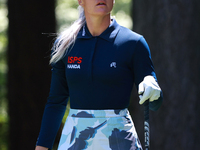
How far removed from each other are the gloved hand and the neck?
2.17ft

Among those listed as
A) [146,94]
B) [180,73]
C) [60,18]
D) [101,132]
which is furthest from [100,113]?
[60,18]

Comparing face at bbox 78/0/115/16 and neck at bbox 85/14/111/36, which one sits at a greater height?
face at bbox 78/0/115/16

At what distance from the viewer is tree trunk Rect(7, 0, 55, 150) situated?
7.18 m

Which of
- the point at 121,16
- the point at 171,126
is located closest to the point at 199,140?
the point at 171,126

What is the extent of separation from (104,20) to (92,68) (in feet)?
1.54

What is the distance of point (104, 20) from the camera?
317cm

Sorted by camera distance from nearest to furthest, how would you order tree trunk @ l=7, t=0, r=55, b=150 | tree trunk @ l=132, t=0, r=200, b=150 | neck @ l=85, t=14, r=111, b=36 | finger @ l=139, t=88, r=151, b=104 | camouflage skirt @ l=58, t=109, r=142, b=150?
finger @ l=139, t=88, r=151, b=104 → camouflage skirt @ l=58, t=109, r=142, b=150 → neck @ l=85, t=14, r=111, b=36 → tree trunk @ l=132, t=0, r=200, b=150 → tree trunk @ l=7, t=0, r=55, b=150

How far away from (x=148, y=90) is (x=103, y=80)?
1.38ft

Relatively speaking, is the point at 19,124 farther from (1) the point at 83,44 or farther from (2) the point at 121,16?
(2) the point at 121,16

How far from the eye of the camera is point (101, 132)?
289cm

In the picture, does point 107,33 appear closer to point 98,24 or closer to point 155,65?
point 98,24

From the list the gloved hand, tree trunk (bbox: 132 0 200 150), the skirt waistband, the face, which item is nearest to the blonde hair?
the face

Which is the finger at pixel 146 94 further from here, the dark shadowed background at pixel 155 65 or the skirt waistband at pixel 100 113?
the dark shadowed background at pixel 155 65

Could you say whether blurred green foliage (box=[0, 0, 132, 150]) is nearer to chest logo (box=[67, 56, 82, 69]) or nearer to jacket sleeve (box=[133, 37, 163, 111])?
chest logo (box=[67, 56, 82, 69])
